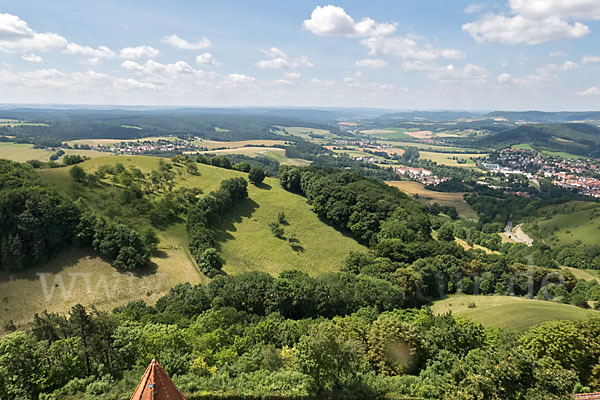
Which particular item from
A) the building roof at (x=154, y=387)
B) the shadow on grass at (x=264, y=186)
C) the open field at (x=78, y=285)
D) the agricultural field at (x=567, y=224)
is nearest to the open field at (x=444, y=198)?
the agricultural field at (x=567, y=224)

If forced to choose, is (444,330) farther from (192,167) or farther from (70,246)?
(192,167)

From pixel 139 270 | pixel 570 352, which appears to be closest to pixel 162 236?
pixel 139 270

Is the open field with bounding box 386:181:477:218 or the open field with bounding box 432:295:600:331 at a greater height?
the open field with bounding box 432:295:600:331

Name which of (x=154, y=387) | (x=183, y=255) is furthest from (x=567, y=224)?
(x=154, y=387)

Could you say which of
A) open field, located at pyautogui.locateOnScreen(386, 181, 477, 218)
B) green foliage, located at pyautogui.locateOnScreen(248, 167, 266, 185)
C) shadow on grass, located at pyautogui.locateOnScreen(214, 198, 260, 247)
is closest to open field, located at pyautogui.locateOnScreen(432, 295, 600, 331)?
shadow on grass, located at pyautogui.locateOnScreen(214, 198, 260, 247)

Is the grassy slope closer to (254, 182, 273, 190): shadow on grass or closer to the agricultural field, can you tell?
(254, 182, 273, 190): shadow on grass

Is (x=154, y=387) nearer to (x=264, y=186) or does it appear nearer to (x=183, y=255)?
(x=183, y=255)
